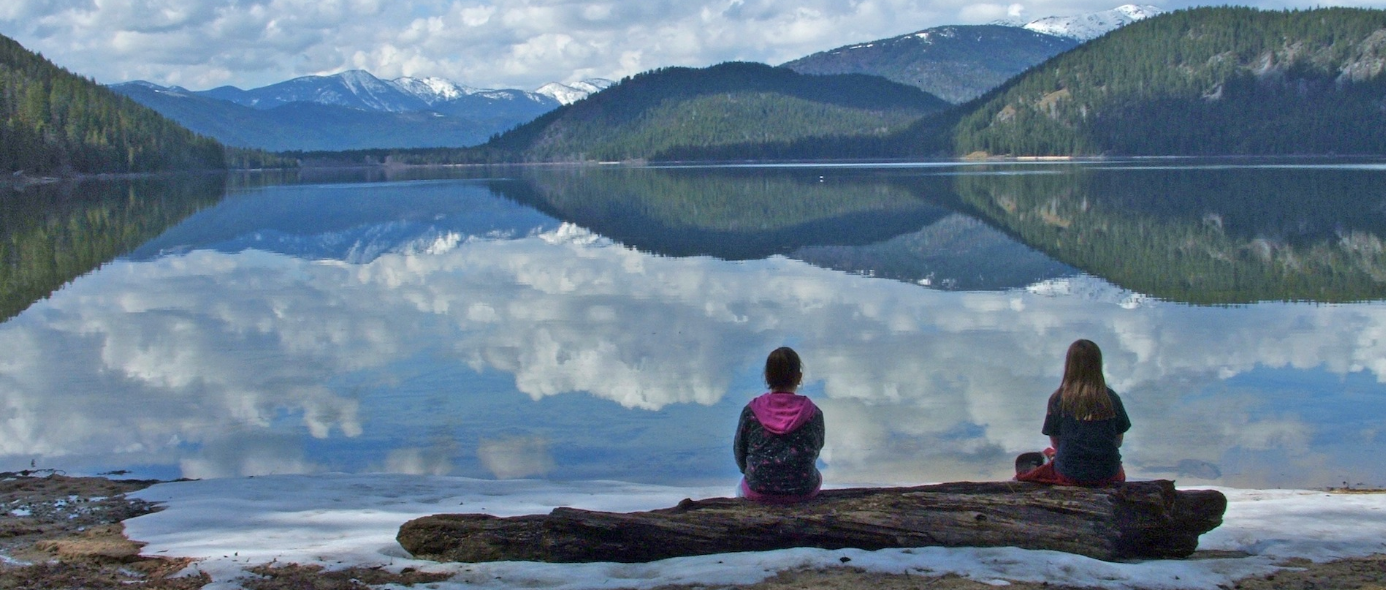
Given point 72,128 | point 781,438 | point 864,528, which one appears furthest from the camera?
point 72,128

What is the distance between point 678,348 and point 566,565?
11.8 m

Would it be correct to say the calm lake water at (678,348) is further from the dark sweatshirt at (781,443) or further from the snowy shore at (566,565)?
the dark sweatshirt at (781,443)

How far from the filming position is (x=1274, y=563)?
26.6ft

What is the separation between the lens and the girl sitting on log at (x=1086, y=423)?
351 inches

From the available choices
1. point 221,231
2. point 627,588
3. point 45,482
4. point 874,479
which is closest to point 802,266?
point 874,479

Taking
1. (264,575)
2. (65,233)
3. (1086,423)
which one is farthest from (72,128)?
(1086,423)

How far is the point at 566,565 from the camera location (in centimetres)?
802

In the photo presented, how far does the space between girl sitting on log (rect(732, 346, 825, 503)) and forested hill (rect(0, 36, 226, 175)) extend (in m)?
131

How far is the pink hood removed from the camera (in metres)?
8.61

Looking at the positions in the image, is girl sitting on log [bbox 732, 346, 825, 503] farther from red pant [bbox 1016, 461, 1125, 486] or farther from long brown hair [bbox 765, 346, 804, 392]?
red pant [bbox 1016, 461, 1125, 486]

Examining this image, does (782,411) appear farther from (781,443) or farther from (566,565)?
(566,565)

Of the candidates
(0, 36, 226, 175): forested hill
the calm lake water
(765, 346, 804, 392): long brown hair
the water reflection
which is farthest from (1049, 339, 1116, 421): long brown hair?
(0, 36, 226, 175): forested hill

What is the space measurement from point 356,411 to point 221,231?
1528 inches

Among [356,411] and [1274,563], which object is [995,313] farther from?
[1274,563]
